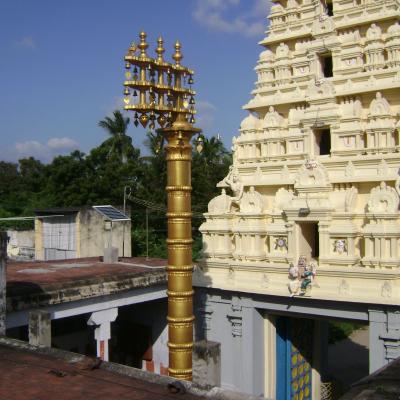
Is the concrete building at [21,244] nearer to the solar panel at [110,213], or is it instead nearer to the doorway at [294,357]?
the solar panel at [110,213]

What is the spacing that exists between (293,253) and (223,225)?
248 cm

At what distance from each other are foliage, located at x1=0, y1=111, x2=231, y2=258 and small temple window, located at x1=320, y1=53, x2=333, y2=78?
1802cm

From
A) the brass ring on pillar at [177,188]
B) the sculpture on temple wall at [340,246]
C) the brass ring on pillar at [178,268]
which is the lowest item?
the brass ring on pillar at [178,268]

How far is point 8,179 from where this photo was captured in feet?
195

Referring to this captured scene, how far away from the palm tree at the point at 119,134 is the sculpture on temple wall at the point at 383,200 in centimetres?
3205

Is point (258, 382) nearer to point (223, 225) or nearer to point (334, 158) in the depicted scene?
point (223, 225)

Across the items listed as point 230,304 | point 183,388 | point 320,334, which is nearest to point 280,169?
point 230,304

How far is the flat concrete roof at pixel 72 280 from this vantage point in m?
12.5

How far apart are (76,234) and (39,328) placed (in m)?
15.9

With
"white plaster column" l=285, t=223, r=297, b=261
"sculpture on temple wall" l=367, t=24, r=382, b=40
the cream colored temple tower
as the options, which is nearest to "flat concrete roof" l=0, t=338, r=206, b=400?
the cream colored temple tower

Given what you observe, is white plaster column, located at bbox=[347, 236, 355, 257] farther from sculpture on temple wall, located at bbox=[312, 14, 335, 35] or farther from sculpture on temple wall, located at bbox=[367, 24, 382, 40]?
sculpture on temple wall, located at bbox=[312, 14, 335, 35]

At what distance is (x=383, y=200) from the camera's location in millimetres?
13156

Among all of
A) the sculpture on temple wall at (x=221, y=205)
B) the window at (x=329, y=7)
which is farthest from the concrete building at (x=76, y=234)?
the window at (x=329, y=7)

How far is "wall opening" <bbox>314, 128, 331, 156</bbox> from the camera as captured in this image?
1560 cm
